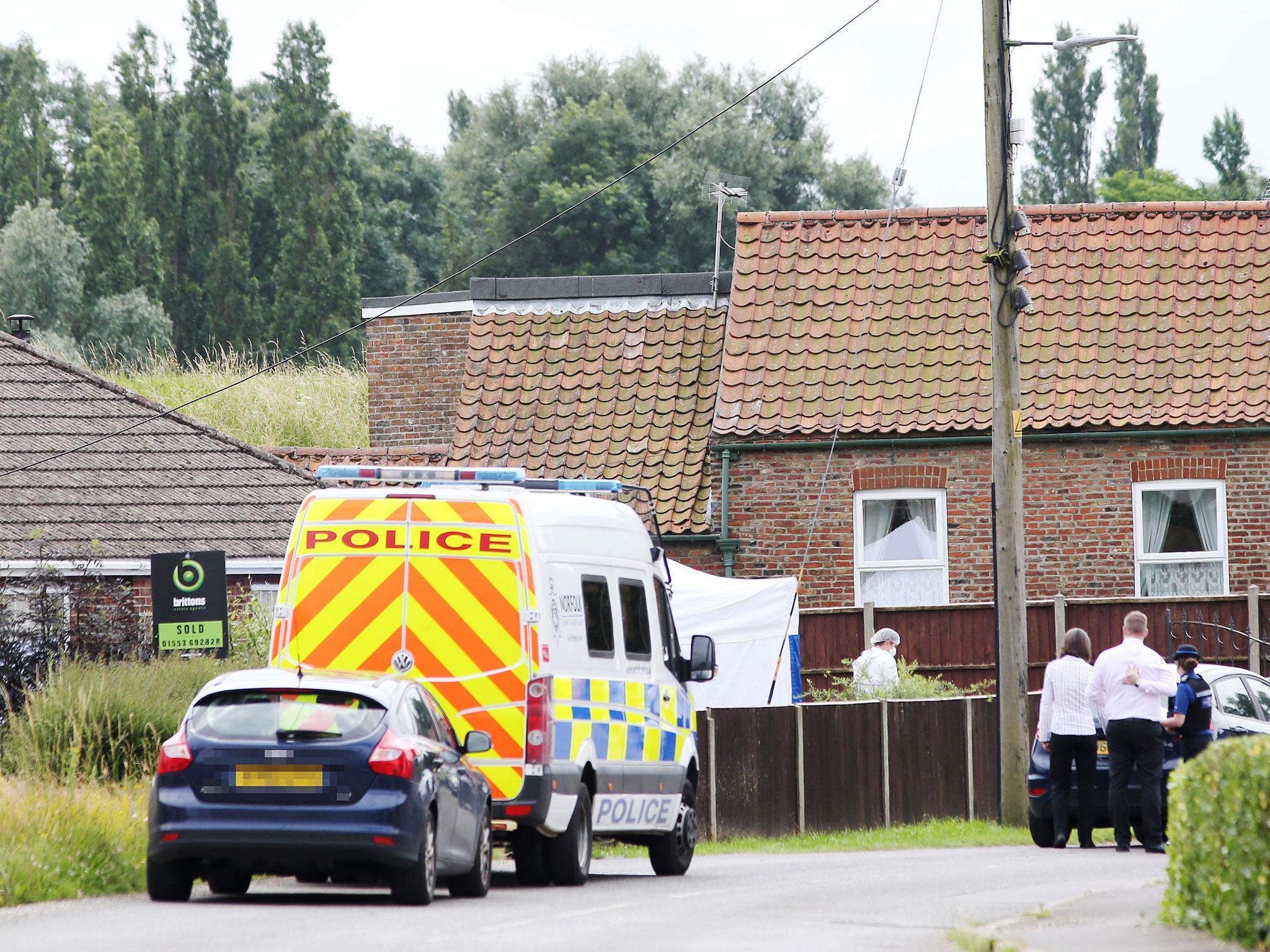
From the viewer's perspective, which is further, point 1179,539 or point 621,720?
point 1179,539

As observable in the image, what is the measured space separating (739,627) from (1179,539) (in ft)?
23.4

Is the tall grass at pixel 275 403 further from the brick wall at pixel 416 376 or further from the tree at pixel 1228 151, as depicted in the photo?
the tree at pixel 1228 151

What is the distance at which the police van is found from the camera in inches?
501

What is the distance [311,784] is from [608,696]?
3127 millimetres

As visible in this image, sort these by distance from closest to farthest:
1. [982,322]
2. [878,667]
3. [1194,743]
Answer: [1194,743], [878,667], [982,322]

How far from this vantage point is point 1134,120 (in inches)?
3063

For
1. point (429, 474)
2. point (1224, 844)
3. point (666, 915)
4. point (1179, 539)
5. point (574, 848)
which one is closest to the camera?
point (1224, 844)

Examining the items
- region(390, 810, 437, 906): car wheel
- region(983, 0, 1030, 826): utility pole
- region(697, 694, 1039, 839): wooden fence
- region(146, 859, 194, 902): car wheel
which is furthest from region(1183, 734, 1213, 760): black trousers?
region(146, 859, 194, 902): car wheel

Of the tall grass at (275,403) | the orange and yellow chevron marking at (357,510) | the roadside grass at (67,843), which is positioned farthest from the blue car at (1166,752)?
the tall grass at (275,403)

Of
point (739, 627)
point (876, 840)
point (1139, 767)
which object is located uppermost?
point (739, 627)

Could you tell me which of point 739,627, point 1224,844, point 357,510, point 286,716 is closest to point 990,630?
point 739,627

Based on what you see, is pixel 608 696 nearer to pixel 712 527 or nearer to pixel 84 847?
pixel 84 847

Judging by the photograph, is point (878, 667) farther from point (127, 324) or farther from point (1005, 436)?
point (127, 324)

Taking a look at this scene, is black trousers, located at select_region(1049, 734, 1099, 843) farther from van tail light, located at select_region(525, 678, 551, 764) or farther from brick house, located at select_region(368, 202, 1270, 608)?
brick house, located at select_region(368, 202, 1270, 608)
